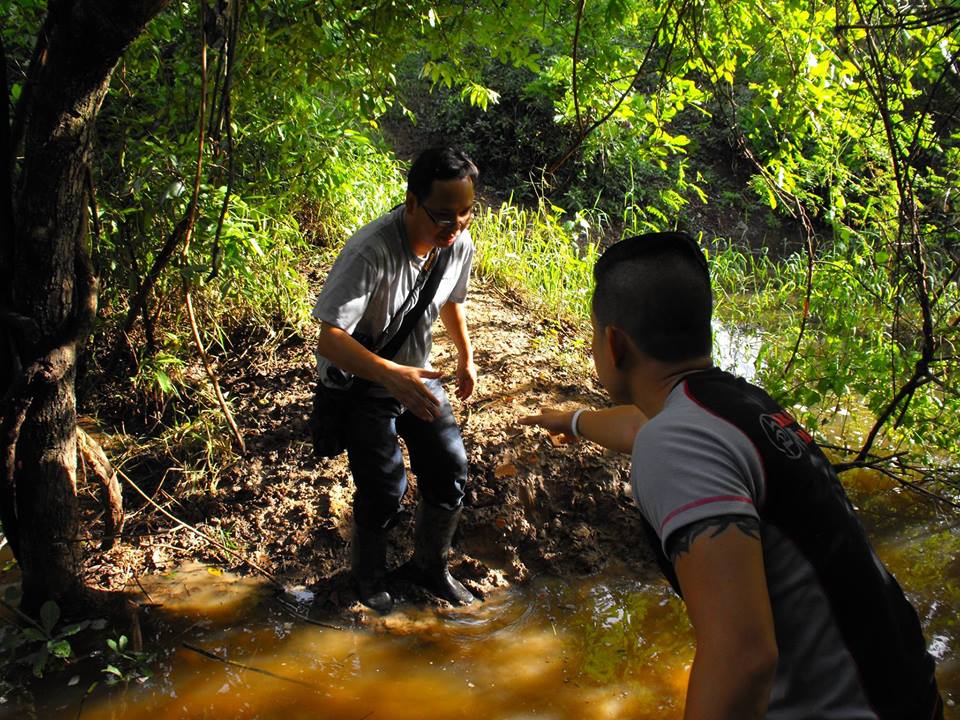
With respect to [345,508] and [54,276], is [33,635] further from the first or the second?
[345,508]

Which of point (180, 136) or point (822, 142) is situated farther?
point (822, 142)

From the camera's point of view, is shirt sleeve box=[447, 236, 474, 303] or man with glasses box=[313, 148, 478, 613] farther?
shirt sleeve box=[447, 236, 474, 303]

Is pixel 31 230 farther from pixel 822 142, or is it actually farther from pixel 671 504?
pixel 822 142

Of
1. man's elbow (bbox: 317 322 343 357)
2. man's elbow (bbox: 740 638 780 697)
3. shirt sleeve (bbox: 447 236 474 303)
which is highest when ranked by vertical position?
shirt sleeve (bbox: 447 236 474 303)

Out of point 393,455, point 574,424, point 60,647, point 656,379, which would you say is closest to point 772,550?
point 656,379

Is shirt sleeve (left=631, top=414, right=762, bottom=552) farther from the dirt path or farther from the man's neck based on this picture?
the dirt path

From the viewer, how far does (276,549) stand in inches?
149

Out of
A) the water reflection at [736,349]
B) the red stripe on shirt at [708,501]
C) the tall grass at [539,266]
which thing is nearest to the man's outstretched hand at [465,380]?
the red stripe on shirt at [708,501]

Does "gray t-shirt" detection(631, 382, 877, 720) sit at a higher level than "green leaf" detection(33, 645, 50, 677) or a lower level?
higher

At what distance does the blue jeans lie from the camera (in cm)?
311

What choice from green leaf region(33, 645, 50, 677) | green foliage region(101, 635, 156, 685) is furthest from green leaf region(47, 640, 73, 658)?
green foliage region(101, 635, 156, 685)

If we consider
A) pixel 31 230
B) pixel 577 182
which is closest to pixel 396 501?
pixel 31 230

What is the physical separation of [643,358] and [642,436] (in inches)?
8.5

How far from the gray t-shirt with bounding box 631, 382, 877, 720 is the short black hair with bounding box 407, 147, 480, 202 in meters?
1.63
